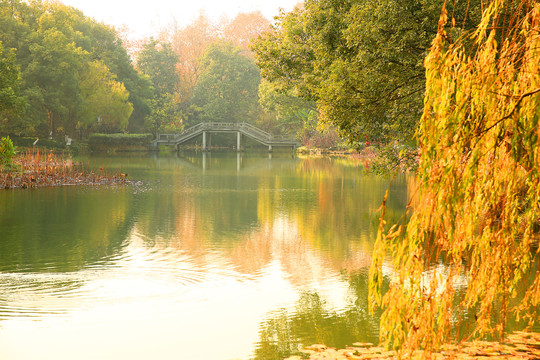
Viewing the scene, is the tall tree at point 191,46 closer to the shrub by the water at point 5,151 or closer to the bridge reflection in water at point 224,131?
the bridge reflection in water at point 224,131

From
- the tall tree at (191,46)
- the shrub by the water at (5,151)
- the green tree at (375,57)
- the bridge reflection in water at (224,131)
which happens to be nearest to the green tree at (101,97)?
the bridge reflection in water at (224,131)

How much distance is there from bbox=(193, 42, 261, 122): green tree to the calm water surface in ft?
184

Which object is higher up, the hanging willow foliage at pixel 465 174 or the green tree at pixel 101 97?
the green tree at pixel 101 97

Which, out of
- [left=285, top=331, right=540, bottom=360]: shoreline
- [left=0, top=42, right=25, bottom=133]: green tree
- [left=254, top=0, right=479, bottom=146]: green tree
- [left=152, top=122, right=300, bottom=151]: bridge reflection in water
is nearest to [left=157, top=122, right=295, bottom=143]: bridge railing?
[left=152, top=122, right=300, bottom=151]: bridge reflection in water

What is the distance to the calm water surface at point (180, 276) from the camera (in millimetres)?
8445

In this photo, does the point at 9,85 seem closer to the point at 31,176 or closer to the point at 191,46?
the point at 31,176

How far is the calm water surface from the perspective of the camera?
8445mm

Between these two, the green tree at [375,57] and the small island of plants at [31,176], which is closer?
the green tree at [375,57]

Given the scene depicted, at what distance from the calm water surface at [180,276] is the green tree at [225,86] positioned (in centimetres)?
5614

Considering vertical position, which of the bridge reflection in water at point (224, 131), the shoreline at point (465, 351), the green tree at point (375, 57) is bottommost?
the shoreline at point (465, 351)

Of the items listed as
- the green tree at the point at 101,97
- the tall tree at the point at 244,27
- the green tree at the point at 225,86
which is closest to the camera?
the green tree at the point at 101,97

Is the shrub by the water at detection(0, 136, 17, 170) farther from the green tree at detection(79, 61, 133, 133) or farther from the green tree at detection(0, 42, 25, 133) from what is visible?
the green tree at detection(79, 61, 133, 133)

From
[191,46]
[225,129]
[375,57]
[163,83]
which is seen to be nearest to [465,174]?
[375,57]

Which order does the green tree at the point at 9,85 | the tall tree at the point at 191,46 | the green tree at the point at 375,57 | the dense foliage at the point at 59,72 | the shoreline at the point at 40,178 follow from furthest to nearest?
the tall tree at the point at 191,46, the dense foliage at the point at 59,72, the green tree at the point at 9,85, the shoreline at the point at 40,178, the green tree at the point at 375,57
